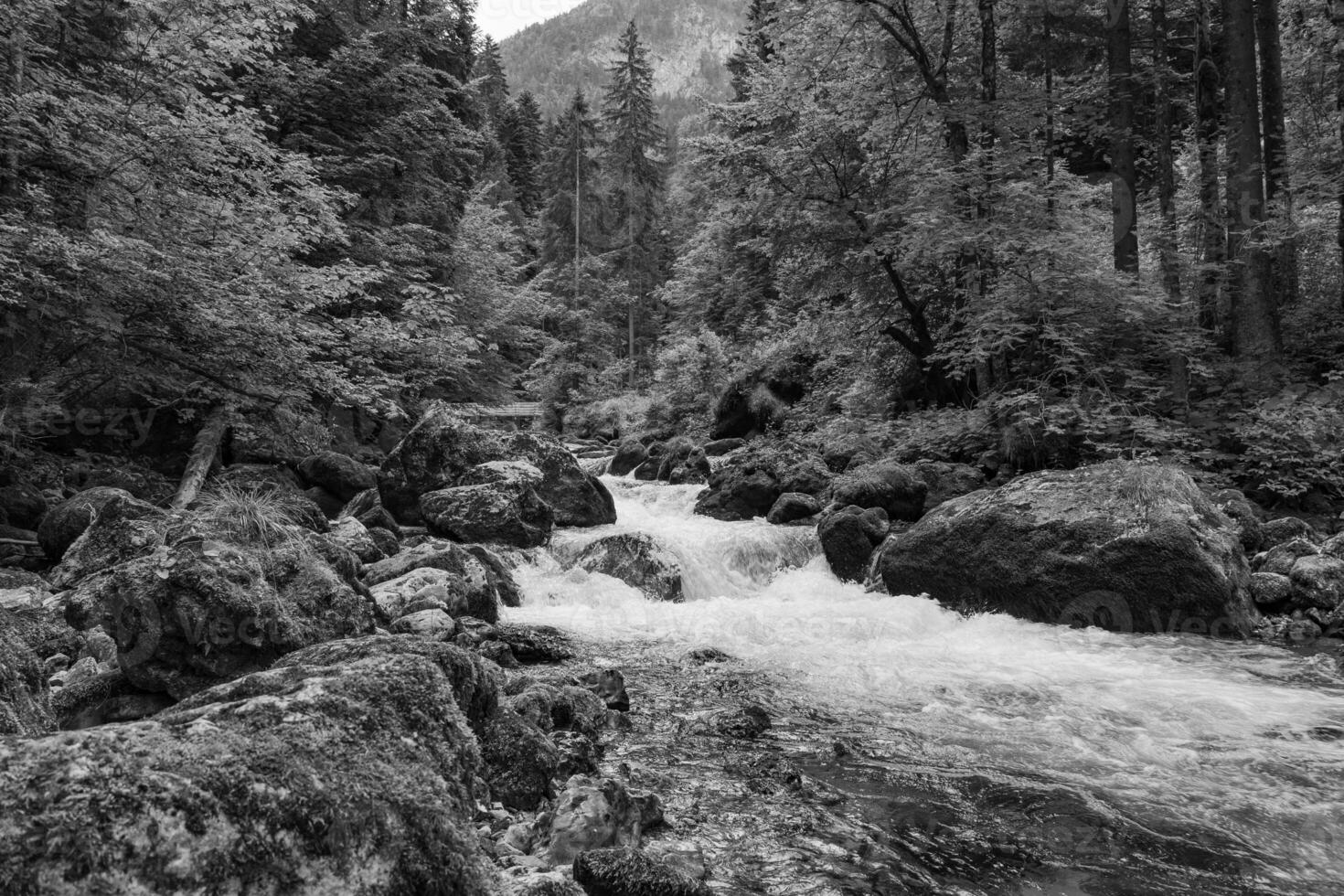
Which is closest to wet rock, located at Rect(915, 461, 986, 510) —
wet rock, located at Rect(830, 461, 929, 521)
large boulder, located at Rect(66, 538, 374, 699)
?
wet rock, located at Rect(830, 461, 929, 521)

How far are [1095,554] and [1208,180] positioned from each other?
8.56 m

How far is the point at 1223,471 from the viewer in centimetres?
1023

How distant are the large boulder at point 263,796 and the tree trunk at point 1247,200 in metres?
13.1

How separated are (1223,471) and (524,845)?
11039 millimetres

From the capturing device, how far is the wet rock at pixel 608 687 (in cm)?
524

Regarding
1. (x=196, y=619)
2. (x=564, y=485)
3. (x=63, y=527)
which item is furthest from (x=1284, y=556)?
(x=63, y=527)

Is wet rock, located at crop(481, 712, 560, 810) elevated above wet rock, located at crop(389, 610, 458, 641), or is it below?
below

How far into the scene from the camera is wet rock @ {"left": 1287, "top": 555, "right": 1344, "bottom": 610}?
759 cm

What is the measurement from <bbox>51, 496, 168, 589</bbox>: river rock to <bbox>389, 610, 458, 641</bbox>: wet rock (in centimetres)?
261

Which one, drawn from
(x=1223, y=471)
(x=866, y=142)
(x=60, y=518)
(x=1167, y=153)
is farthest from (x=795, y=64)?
(x=60, y=518)

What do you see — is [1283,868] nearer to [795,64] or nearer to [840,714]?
[840,714]

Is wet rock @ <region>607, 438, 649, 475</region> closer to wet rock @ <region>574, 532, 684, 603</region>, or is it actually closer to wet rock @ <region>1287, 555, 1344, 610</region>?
wet rock @ <region>574, 532, 684, 603</region>

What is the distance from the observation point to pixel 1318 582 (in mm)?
7715

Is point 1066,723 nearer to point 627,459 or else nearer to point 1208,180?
point 1208,180
